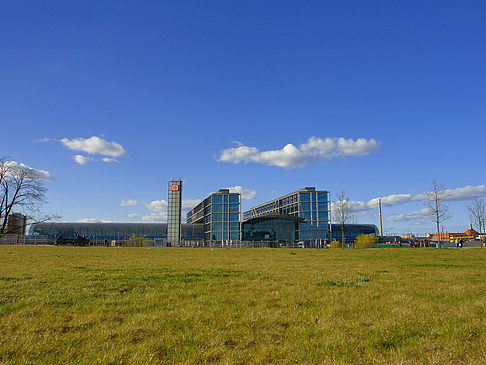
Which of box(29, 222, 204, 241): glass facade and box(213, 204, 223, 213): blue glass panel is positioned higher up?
box(213, 204, 223, 213): blue glass panel

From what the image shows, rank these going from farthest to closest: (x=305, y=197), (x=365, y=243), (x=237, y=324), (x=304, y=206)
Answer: (x=305, y=197) < (x=304, y=206) < (x=365, y=243) < (x=237, y=324)

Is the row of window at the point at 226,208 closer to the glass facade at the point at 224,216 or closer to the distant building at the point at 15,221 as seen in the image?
the glass facade at the point at 224,216

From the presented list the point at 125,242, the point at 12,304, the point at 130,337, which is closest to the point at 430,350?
the point at 130,337

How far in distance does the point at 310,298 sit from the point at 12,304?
20.5ft

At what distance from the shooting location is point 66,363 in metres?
3.85

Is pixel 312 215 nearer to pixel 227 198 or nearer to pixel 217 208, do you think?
pixel 227 198

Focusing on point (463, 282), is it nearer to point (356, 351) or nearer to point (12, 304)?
point (356, 351)

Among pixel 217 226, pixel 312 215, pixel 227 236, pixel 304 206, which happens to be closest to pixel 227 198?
pixel 217 226

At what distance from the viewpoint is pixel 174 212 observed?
11544cm

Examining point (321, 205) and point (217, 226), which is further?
point (321, 205)

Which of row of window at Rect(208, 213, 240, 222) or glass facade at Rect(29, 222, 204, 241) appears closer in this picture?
row of window at Rect(208, 213, 240, 222)

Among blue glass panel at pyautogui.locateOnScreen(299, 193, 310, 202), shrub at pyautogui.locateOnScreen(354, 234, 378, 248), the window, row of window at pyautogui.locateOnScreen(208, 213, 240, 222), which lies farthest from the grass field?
the window

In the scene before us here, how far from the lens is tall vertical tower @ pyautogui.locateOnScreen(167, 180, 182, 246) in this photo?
374 ft

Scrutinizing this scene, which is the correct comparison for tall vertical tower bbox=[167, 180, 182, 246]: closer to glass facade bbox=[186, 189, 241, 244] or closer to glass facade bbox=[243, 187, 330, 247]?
glass facade bbox=[186, 189, 241, 244]
